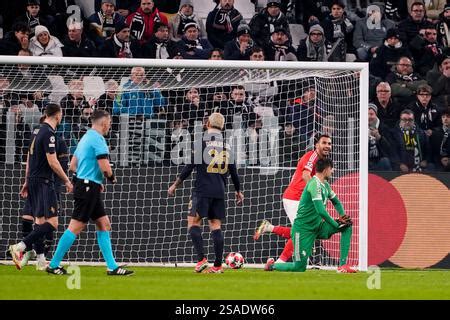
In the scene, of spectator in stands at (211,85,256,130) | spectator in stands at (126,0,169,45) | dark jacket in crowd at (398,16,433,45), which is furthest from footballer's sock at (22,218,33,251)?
dark jacket in crowd at (398,16,433,45)

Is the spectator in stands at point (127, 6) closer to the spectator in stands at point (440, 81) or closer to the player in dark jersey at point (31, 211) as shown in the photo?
the player in dark jersey at point (31, 211)

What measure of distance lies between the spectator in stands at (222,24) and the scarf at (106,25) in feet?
5.89

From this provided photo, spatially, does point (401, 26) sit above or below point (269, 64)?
above

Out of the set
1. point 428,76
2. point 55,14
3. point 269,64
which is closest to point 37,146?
point 269,64

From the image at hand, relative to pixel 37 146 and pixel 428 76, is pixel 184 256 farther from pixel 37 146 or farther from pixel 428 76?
pixel 428 76

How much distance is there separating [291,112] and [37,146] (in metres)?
4.58

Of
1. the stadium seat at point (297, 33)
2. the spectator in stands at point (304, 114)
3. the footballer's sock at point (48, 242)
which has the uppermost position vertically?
the stadium seat at point (297, 33)

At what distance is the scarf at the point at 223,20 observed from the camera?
22281mm

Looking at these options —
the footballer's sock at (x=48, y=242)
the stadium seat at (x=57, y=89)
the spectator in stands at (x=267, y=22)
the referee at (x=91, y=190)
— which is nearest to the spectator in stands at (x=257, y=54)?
the spectator in stands at (x=267, y=22)

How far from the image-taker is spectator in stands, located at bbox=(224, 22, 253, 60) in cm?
2123

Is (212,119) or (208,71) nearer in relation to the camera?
(212,119)

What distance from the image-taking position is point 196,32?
21.6 meters

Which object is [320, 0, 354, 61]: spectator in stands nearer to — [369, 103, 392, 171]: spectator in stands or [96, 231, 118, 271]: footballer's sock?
[369, 103, 392, 171]: spectator in stands

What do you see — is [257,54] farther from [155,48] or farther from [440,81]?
[440,81]
